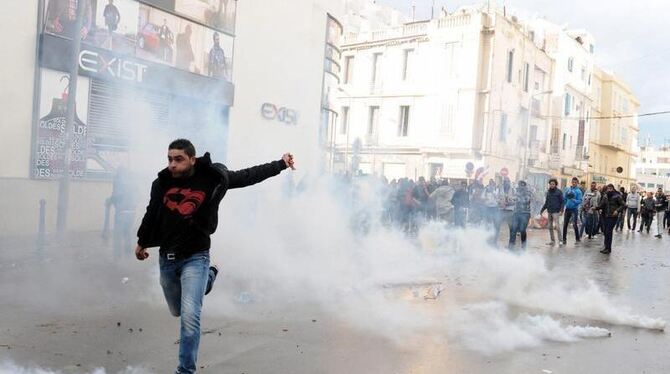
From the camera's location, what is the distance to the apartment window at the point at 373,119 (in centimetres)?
2987

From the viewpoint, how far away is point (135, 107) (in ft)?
29.4

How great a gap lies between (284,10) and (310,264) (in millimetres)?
7631

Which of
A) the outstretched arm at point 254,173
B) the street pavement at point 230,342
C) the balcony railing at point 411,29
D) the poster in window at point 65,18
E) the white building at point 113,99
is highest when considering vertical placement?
the balcony railing at point 411,29

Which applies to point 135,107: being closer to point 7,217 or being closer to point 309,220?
point 7,217

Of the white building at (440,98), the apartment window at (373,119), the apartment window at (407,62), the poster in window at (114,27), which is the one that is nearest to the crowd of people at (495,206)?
the poster in window at (114,27)

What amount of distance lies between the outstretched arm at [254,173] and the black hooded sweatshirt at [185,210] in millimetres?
171

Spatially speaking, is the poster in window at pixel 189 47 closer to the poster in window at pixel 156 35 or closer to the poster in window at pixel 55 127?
the poster in window at pixel 156 35

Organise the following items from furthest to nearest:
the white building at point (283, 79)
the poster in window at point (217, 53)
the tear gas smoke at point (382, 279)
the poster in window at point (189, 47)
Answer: the white building at point (283, 79) → the poster in window at point (217, 53) → the poster in window at point (189, 47) → the tear gas smoke at point (382, 279)

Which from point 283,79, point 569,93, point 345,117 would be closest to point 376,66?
point 345,117

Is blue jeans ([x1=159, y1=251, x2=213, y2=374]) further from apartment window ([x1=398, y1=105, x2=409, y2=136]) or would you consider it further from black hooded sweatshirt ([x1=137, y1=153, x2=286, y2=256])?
apartment window ([x1=398, y1=105, x2=409, y2=136])

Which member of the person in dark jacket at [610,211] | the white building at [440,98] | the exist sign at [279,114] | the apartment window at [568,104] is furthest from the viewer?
the apartment window at [568,104]

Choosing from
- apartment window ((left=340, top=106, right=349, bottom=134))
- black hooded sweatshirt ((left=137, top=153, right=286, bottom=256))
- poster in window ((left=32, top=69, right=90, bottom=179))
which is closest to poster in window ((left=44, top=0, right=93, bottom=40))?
poster in window ((left=32, top=69, right=90, bottom=179))

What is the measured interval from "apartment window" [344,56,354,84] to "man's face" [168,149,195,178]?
91.2ft

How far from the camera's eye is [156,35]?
1046 centimetres
